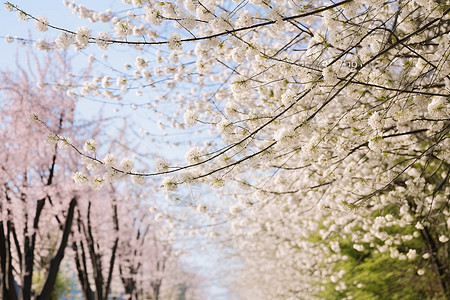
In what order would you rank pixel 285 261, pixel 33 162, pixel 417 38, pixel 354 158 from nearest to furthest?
pixel 417 38 → pixel 354 158 → pixel 33 162 → pixel 285 261

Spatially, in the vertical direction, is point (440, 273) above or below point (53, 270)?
below

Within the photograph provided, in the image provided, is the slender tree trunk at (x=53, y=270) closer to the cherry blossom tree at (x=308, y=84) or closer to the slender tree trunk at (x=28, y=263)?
the slender tree trunk at (x=28, y=263)

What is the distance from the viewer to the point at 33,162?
8766 mm

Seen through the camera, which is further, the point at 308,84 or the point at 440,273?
the point at 440,273

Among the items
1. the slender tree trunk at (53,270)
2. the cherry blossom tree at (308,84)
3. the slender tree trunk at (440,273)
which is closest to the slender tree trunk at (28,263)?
the slender tree trunk at (53,270)

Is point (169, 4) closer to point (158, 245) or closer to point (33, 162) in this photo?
point (33, 162)

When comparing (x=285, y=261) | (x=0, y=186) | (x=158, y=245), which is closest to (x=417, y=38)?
(x=0, y=186)

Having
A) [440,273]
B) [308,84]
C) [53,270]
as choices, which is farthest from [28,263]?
[440,273]

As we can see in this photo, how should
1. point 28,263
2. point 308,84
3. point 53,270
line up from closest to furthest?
point 308,84 → point 28,263 → point 53,270

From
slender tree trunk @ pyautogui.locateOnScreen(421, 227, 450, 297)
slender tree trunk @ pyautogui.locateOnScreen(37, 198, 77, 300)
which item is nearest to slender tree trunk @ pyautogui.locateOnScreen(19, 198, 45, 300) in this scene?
slender tree trunk @ pyautogui.locateOnScreen(37, 198, 77, 300)

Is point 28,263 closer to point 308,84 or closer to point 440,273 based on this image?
point 308,84

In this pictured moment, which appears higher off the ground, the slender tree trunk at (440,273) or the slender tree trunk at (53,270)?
the slender tree trunk at (53,270)

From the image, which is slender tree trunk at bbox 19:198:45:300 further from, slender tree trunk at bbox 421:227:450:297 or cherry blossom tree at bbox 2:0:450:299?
slender tree trunk at bbox 421:227:450:297

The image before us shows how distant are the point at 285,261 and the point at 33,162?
754 cm
